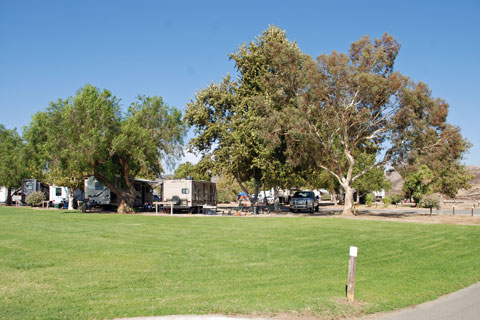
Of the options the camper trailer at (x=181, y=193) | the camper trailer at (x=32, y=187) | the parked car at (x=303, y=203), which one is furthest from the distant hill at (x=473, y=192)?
the camper trailer at (x=32, y=187)

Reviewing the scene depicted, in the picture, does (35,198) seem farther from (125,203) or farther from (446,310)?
(446,310)

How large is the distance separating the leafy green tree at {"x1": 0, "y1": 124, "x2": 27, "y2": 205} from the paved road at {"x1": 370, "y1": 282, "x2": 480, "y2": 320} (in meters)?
50.8

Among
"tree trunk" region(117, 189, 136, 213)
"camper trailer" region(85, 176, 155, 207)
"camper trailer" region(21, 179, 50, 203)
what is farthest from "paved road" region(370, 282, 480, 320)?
"camper trailer" region(21, 179, 50, 203)

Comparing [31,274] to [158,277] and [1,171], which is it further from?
[1,171]

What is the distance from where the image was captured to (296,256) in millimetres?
11742

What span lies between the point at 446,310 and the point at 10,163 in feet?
181

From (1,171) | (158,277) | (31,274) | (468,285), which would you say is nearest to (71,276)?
(31,274)

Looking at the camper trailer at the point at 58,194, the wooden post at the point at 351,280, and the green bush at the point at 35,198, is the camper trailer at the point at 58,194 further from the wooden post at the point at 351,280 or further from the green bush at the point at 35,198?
the wooden post at the point at 351,280

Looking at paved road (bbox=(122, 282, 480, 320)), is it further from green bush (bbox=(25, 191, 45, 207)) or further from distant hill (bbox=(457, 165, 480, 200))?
distant hill (bbox=(457, 165, 480, 200))

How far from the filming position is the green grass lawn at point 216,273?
682 centimetres

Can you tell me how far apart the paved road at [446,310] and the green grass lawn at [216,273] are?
223 millimetres

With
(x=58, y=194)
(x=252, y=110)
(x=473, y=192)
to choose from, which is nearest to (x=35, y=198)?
(x=58, y=194)

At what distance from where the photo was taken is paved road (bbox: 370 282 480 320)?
6641 mm

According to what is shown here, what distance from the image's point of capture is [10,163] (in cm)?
5169
